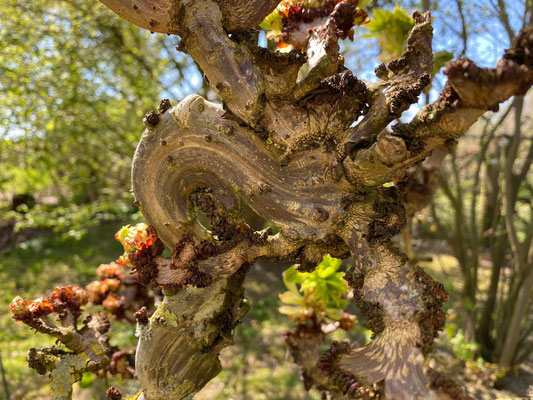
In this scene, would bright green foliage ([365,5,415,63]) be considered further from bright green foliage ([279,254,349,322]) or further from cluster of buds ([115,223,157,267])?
cluster of buds ([115,223,157,267])

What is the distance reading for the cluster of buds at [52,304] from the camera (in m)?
1.20

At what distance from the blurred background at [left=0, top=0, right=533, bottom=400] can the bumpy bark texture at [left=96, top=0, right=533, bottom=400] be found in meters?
0.61

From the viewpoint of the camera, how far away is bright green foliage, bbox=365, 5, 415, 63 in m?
1.34

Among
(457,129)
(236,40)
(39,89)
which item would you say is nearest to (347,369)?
(457,129)

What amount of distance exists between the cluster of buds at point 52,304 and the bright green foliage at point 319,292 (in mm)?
748

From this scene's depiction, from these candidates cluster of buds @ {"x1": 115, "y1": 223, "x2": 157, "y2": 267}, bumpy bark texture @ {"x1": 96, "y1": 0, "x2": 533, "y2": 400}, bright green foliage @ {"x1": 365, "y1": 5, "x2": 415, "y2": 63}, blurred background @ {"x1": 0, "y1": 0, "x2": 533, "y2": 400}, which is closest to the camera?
bumpy bark texture @ {"x1": 96, "y1": 0, "x2": 533, "y2": 400}

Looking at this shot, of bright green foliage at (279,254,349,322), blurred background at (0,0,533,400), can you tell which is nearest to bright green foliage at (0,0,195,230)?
blurred background at (0,0,533,400)

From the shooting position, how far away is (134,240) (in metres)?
1.03

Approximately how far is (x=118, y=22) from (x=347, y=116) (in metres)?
4.38

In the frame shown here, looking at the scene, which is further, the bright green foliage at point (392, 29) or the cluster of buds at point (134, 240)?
the bright green foliage at point (392, 29)

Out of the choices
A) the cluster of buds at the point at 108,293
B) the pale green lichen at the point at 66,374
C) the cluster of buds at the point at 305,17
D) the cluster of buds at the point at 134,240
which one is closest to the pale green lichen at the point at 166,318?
the cluster of buds at the point at 134,240

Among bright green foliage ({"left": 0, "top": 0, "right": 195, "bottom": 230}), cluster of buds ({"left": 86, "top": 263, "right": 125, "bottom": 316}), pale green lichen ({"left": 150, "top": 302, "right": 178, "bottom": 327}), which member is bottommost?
pale green lichen ({"left": 150, "top": 302, "right": 178, "bottom": 327})

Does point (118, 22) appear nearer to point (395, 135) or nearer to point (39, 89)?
point (39, 89)

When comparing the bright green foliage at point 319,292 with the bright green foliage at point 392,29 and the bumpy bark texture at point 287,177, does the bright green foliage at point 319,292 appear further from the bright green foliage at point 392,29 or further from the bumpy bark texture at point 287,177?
the bright green foliage at point 392,29
